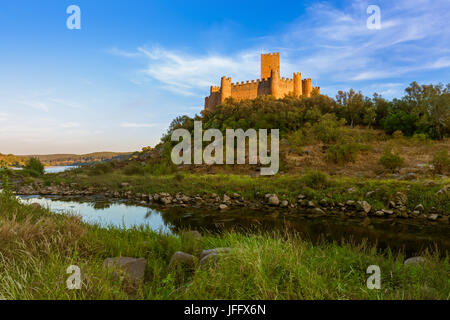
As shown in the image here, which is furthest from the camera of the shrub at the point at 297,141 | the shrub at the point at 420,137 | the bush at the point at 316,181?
the shrub at the point at 297,141

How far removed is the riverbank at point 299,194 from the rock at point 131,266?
625 cm

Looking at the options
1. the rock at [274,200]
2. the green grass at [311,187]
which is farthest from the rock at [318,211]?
the rock at [274,200]

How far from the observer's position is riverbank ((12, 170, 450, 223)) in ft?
25.3

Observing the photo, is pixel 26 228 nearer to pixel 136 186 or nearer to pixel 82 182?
pixel 136 186

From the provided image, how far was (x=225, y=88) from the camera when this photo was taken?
38.9 m

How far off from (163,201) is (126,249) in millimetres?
7241

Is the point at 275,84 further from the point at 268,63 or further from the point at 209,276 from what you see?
the point at 209,276

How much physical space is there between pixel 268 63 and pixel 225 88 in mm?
7652

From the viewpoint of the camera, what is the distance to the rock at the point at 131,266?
2.70 m

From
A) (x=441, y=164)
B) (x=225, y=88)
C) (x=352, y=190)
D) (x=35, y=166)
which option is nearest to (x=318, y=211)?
(x=352, y=190)

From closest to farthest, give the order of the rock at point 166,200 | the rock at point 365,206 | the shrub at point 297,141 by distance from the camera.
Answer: the rock at point 365,206 → the rock at point 166,200 → the shrub at point 297,141

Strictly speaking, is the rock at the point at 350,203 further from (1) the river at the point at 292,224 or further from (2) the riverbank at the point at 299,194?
(1) the river at the point at 292,224
